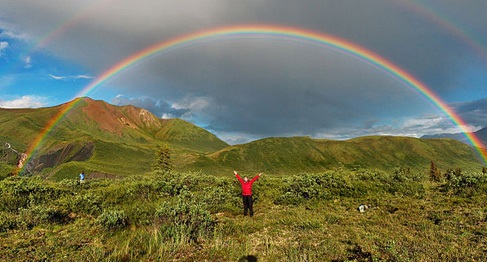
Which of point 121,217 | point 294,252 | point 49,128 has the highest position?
point 49,128

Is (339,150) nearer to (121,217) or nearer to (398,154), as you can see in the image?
(398,154)

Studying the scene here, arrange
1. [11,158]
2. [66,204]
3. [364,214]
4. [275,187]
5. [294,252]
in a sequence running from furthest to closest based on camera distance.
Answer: [11,158] < [275,187] < [66,204] < [364,214] < [294,252]

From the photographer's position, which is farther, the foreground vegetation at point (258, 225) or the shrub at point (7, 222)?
the shrub at point (7, 222)

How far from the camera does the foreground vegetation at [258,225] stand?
798 centimetres

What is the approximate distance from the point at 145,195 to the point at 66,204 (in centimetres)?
440

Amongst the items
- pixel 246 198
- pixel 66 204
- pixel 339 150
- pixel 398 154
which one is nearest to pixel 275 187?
pixel 246 198

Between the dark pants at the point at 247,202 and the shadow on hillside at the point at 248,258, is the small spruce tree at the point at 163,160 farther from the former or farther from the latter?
the shadow on hillside at the point at 248,258

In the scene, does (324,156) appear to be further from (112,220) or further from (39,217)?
(39,217)

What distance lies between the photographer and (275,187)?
21.2 m

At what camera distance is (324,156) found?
17512 cm

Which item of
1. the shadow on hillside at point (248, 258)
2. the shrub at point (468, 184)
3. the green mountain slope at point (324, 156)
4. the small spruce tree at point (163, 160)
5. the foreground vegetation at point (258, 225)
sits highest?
the green mountain slope at point (324, 156)

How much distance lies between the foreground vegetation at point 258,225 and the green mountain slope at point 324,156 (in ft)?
392

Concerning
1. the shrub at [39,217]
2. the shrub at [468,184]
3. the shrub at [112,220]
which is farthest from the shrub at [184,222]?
the shrub at [468,184]

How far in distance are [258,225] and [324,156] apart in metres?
173
